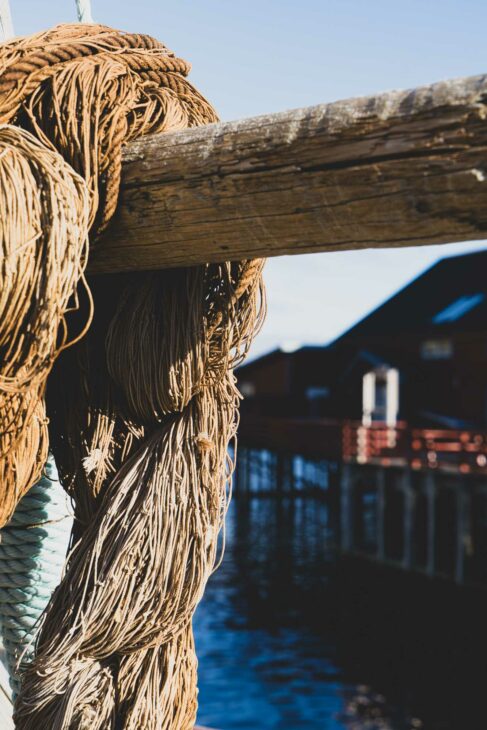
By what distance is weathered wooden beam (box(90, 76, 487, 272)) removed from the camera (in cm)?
118

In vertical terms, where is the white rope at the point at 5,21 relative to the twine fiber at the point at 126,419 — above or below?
above

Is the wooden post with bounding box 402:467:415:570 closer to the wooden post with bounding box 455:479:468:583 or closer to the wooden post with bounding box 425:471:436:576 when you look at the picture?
the wooden post with bounding box 425:471:436:576

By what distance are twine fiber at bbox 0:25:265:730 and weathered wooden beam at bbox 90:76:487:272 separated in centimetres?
8

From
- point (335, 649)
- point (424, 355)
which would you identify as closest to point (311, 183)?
point (335, 649)

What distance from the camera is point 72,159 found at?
56.1 inches

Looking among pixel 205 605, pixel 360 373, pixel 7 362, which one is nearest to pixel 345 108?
pixel 7 362

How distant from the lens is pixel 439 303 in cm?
3366

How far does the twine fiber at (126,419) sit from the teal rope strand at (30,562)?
286 mm

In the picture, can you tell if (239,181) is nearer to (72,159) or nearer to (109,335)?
(72,159)

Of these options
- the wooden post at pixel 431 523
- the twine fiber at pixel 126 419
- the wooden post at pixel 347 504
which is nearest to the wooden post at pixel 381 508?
the wooden post at pixel 347 504

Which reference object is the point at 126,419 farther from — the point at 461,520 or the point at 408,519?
the point at 408,519

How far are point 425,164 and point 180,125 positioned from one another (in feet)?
1.87

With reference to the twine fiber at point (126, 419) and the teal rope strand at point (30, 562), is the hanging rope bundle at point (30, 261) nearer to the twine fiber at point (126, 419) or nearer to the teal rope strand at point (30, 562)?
the twine fiber at point (126, 419)

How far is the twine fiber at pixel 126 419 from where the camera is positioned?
4.76 ft
